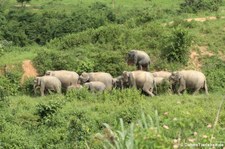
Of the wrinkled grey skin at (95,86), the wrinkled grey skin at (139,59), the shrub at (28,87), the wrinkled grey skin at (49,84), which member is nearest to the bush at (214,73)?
the wrinkled grey skin at (139,59)

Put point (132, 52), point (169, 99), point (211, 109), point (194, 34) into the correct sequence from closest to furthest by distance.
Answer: point (211, 109)
point (169, 99)
point (132, 52)
point (194, 34)

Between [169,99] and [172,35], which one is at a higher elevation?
[172,35]

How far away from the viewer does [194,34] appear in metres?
22.0

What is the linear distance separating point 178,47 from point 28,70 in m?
6.18

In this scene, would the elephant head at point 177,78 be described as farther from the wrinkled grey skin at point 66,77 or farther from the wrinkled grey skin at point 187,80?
the wrinkled grey skin at point 66,77

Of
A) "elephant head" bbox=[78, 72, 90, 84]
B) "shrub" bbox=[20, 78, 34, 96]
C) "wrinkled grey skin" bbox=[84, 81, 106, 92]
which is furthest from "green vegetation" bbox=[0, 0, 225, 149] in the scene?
"elephant head" bbox=[78, 72, 90, 84]

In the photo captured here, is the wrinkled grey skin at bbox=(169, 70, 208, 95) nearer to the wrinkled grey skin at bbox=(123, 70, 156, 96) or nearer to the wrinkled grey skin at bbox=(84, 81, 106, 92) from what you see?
the wrinkled grey skin at bbox=(123, 70, 156, 96)

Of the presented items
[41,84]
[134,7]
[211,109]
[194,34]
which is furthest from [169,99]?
[134,7]

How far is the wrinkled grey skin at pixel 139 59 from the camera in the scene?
19703mm

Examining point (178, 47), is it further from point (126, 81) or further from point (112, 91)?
point (112, 91)

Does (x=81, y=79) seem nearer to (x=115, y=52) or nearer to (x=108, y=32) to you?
(x=115, y=52)

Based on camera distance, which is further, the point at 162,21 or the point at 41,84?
the point at 162,21

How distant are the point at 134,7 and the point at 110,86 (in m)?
19.5

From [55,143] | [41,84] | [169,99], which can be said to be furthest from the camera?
[41,84]
